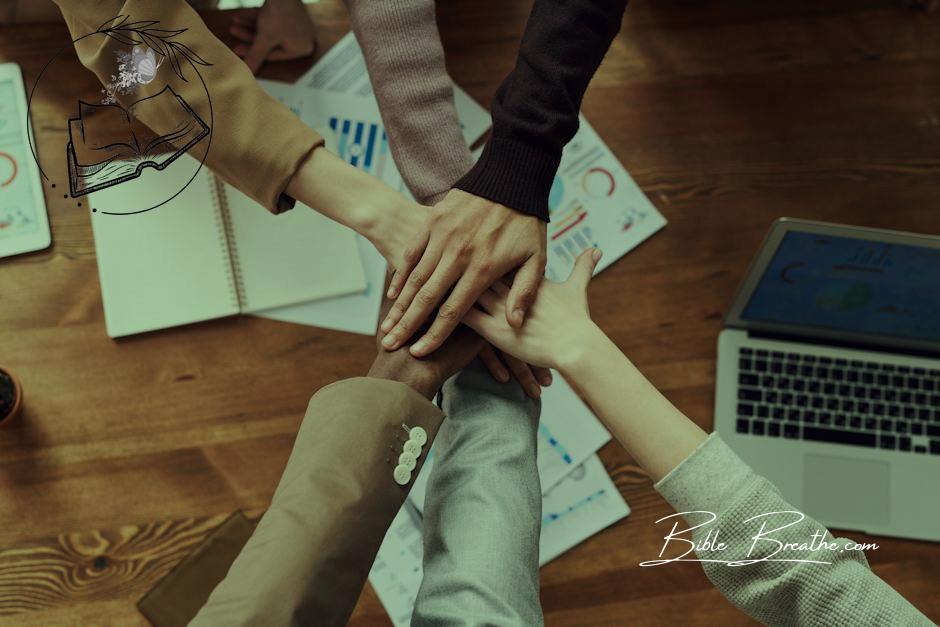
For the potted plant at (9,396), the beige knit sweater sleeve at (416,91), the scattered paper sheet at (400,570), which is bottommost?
the scattered paper sheet at (400,570)

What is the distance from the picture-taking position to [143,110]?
82 cm

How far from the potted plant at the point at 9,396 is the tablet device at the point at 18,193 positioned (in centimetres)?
17

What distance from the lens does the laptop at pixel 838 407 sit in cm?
100

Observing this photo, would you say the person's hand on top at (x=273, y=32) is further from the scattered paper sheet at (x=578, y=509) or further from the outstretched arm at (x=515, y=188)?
Answer: the scattered paper sheet at (x=578, y=509)

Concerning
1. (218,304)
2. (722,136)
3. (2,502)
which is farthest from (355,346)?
(722,136)

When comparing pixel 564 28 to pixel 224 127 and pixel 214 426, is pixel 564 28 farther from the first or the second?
pixel 214 426

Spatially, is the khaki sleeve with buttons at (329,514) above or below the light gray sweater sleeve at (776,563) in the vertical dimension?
above

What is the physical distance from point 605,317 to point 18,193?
0.81 meters

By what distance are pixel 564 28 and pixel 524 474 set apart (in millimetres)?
513

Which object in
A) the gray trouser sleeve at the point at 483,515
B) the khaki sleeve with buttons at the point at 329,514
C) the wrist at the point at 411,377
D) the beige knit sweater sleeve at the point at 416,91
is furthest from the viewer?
the beige knit sweater sleeve at the point at 416,91

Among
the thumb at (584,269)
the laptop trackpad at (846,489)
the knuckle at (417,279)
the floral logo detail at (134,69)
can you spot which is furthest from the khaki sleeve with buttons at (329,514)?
the laptop trackpad at (846,489)

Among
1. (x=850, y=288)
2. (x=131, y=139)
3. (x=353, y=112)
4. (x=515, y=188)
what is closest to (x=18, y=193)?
(x=131, y=139)

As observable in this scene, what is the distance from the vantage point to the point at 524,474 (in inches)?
33.6

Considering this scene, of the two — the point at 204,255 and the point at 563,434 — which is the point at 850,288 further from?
the point at 204,255
